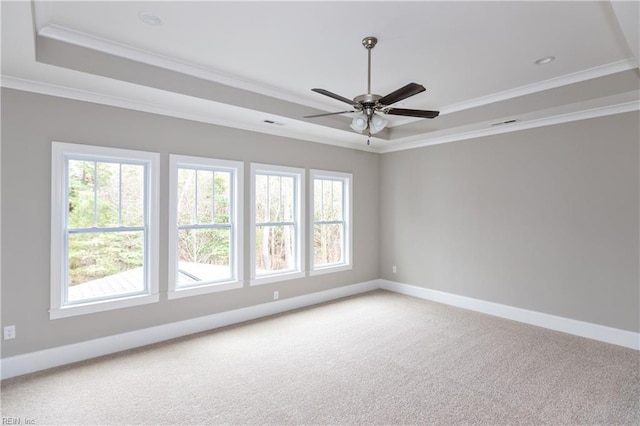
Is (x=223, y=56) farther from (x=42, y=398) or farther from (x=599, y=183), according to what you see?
(x=599, y=183)

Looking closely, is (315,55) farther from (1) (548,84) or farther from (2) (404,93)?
(1) (548,84)

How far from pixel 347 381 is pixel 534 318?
10.0ft

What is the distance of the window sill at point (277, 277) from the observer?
478 centimetres

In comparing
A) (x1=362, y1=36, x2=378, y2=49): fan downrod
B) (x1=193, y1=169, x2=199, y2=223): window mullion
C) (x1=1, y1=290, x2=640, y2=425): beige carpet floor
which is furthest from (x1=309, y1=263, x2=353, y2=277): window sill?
(x1=362, y1=36, x2=378, y2=49): fan downrod

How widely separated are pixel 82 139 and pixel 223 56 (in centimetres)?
169

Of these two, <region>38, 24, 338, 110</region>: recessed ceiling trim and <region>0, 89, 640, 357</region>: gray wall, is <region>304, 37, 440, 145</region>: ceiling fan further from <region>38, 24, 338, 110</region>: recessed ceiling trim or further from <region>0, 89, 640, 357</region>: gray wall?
<region>0, 89, 640, 357</region>: gray wall

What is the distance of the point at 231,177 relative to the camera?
4.62 meters

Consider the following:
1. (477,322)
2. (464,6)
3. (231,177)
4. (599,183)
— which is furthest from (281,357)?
(599,183)

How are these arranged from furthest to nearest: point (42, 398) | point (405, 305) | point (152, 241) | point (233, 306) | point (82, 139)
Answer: point (405, 305)
point (233, 306)
point (152, 241)
point (82, 139)
point (42, 398)

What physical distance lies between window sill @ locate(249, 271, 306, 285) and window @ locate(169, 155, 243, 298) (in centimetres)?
27

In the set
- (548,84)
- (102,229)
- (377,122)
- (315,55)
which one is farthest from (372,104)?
(102,229)

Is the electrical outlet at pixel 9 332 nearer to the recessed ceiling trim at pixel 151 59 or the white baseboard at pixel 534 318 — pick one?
the recessed ceiling trim at pixel 151 59

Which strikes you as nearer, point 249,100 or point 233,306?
point 249,100

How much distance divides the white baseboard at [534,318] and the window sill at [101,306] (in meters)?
4.18
